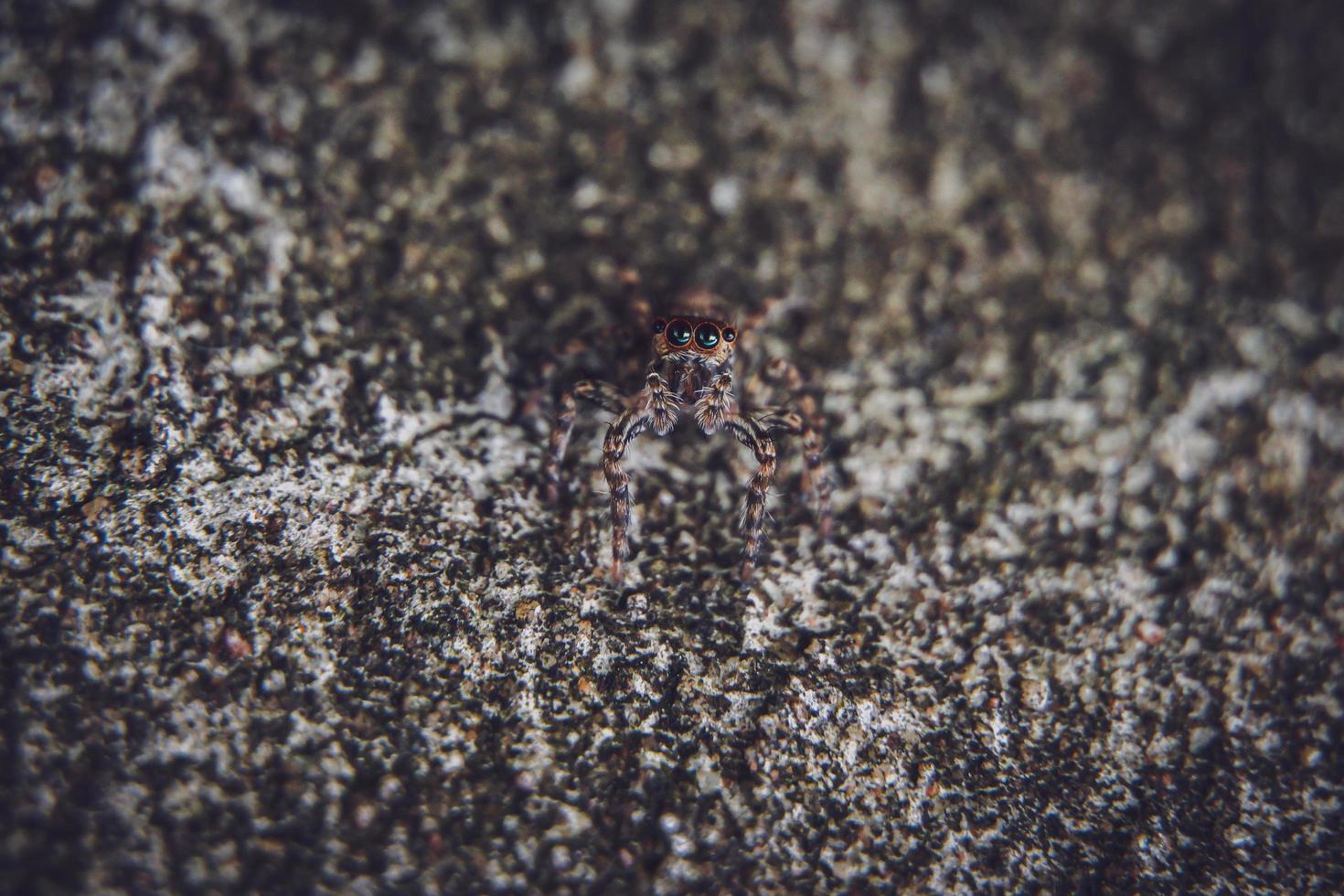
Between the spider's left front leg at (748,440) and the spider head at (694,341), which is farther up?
the spider head at (694,341)

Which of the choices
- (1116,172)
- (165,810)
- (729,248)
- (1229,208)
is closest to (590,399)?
(729,248)

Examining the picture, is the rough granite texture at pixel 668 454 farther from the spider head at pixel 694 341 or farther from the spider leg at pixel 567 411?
the spider head at pixel 694 341

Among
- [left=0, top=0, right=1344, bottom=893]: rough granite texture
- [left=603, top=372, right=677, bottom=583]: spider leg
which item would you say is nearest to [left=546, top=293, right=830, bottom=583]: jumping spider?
[left=603, top=372, right=677, bottom=583]: spider leg

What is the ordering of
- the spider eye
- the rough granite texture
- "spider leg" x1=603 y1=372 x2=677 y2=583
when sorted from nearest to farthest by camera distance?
the rough granite texture, "spider leg" x1=603 y1=372 x2=677 y2=583, the spider eye

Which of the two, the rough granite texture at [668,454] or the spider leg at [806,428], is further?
the spider leg at [806,428]

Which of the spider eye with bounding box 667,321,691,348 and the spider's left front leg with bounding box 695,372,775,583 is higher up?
the spider eye with bounding box 667,321,691,348

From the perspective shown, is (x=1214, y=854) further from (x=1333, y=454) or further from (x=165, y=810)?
(x=165, y=810)

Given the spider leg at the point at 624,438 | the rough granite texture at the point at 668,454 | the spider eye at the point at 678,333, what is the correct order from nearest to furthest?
1. the rough granite texture at the point at 668,454
2. the spider leg at the point at 624,438
3. the spider eye at the point at 678,333

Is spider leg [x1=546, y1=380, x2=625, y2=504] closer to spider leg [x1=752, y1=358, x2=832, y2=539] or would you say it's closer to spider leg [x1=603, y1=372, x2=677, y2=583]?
spider leg [x1=603, y1=372, x2=677, y2=583]

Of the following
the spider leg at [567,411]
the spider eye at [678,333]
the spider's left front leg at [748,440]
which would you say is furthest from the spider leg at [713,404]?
the spider leg at [567,411]
